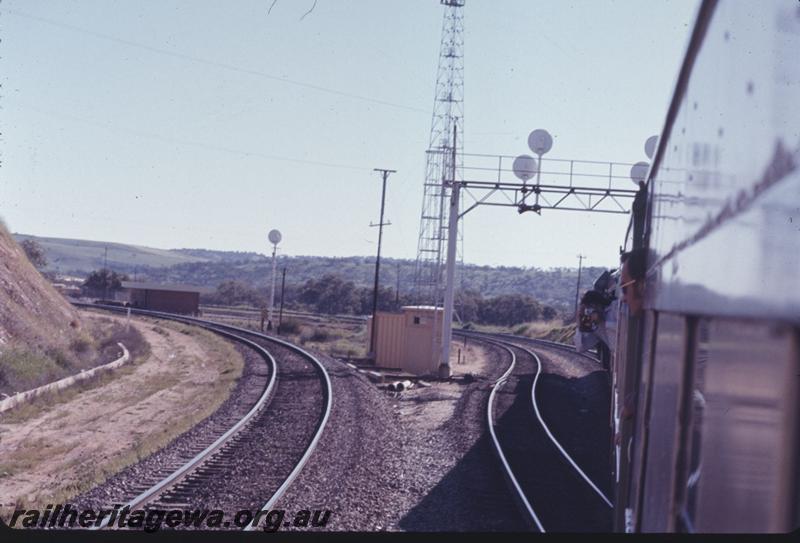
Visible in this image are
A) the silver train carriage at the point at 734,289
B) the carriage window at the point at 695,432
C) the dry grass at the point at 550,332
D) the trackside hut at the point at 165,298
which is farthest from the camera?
the trackside hut at the point at 165,298

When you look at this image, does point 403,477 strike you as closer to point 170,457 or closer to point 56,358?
point 170,457

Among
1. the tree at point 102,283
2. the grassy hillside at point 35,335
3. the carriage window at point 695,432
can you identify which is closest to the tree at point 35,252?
the tree at point 102,283

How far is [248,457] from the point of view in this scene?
465 inches

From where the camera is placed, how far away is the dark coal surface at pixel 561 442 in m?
9.96

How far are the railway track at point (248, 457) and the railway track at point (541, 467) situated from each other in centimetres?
295

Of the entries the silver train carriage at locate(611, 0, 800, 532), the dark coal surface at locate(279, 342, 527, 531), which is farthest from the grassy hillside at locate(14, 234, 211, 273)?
the silver train carriage at locate(611, 0, 800, 532)

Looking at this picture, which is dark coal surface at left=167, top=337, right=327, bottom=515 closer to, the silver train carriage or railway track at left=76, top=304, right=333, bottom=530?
railway track at left=76, top=304, right=333, bottom=530

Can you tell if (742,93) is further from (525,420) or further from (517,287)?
(517,287)

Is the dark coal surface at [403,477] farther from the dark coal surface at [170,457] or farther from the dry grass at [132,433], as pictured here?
the dry grass at [132,433]

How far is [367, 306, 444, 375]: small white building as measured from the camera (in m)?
30.4

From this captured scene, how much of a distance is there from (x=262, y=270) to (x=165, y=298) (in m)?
58.5

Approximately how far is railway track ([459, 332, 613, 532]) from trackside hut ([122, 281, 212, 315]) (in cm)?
5531

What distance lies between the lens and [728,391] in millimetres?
1813

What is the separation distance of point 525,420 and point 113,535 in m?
14.8
